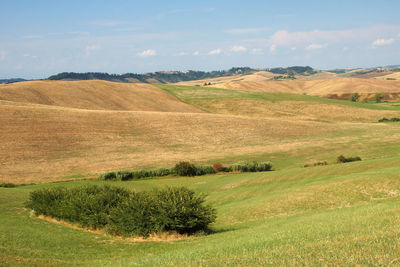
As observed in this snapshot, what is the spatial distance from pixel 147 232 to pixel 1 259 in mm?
7402

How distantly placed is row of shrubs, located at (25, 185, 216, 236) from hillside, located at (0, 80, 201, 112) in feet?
249

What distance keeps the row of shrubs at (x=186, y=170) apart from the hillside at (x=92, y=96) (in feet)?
186

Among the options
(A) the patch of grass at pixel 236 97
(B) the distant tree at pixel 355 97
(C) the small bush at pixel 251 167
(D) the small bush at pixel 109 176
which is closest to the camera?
(D) the small bush at pixel 109 176

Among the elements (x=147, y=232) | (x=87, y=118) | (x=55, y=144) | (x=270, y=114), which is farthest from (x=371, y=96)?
(x=147, y=232)

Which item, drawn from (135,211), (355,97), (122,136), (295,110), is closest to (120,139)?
(122,136)

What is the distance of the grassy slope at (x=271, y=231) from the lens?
10312 mm

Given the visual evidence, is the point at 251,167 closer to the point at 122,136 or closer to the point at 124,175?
the point at 124,175

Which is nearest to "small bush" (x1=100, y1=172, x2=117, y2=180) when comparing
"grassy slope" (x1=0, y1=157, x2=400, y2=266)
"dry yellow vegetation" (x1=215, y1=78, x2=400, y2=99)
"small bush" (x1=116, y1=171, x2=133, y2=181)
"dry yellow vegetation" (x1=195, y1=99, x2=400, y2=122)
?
"small bush" (x1=116, y1=171, x2=133, y2=181)

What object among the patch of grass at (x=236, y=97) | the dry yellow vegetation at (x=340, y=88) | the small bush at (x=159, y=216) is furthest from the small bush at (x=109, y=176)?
the dry yellow vegetation at (x=340, y=88)

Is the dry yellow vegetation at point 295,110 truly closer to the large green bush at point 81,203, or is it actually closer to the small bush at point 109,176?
the small bush at point 109,176

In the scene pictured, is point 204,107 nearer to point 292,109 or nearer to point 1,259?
point 292,109

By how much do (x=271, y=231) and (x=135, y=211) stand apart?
7.33m

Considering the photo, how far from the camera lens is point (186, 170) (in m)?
44.7

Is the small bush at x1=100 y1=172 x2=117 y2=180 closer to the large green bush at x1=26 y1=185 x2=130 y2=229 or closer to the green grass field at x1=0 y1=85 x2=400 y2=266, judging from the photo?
the green grass field at x1=0 y1=85 x2=400 y2=266
